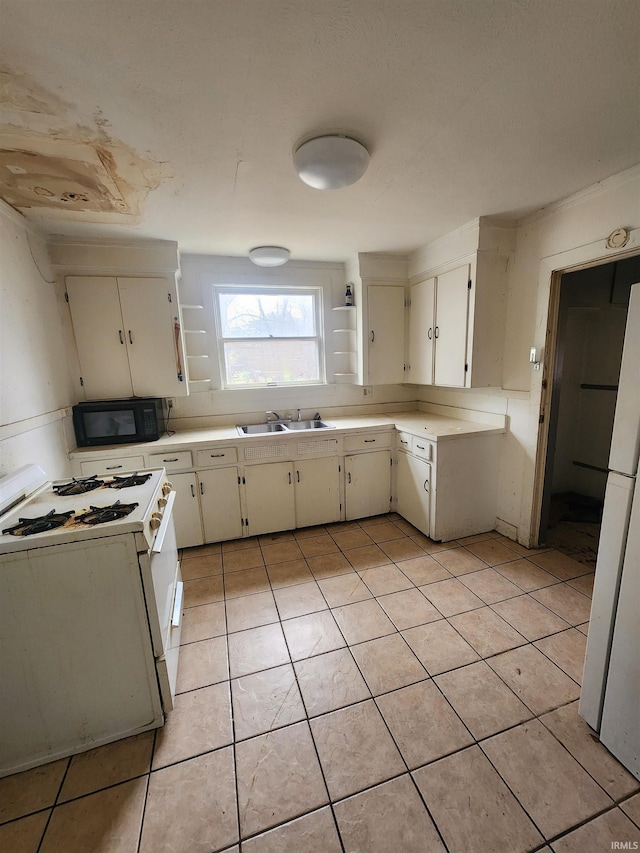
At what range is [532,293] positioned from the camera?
95.3 inches

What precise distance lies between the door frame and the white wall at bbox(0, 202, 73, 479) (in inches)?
127

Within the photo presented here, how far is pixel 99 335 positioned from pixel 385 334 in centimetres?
244

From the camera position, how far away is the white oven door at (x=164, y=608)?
53.4 inches

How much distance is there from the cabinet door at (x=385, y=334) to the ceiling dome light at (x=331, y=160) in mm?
1680

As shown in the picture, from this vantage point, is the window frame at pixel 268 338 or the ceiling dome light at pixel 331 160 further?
the window frame at pixel 268 338

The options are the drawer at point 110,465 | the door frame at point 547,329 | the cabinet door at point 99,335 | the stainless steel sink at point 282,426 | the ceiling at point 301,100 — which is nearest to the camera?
the ceiling at point 301,100

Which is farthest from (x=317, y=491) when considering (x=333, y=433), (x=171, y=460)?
(x=171, y=460)

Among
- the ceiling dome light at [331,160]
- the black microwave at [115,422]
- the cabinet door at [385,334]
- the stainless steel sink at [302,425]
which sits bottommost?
the stainless steel sink at [302,425]

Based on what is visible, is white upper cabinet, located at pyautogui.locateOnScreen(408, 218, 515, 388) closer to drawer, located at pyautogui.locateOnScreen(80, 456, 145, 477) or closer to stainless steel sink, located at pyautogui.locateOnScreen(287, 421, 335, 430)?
stainless steel sink, located at pyautogui.locateOnScreen(287, 421, 335, 430)

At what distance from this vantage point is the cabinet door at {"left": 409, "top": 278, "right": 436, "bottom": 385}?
302 centimetres

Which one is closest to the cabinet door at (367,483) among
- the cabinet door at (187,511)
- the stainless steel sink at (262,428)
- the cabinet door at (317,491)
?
the cabinet door at (317,491)

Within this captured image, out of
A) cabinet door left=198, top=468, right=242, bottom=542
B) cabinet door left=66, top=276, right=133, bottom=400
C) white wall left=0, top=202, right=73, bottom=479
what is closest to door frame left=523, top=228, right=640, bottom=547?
cabinet door left=198, top=468, right=242, bottom=542

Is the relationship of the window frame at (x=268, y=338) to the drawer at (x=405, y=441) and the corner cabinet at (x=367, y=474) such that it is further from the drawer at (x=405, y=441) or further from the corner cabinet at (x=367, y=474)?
the drawer at (x=405, y=441)

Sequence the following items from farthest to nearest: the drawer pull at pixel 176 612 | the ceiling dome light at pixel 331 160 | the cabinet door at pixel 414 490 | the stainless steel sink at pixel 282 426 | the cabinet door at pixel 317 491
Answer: the stainless steel sink at pixel 282 426, the cabinet door at pixel 317 491, the cabinet door at pixel 414 490, the drawer pull at pixel 176 612, the ceiling dome light at pixel 331 160
